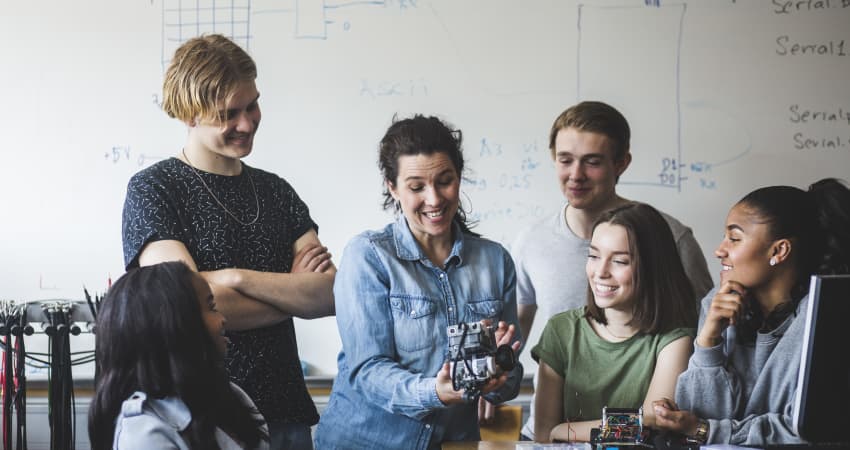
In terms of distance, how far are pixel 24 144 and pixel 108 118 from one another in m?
0.32

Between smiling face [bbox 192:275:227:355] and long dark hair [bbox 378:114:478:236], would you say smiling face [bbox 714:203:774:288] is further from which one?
smiling face [bbox 192:275:227:355]

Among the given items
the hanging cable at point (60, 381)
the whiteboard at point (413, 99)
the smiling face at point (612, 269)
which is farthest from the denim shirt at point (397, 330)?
the whiteboard at point (413, 99)

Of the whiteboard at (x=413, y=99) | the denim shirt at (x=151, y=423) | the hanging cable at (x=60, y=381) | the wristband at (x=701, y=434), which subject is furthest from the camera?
the whiteboard at (x=413, y=99)

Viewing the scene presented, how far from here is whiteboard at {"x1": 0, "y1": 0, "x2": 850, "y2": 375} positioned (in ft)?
11.0

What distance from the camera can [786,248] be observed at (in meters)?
2.05

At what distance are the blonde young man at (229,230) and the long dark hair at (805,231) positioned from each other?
1.05m

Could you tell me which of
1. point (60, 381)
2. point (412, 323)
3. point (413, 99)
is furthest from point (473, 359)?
point (413, 99)

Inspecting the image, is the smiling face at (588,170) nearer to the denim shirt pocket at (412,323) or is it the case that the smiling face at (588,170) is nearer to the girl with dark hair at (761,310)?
the girl with dark hair at (761,310)

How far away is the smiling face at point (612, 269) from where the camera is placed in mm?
2160

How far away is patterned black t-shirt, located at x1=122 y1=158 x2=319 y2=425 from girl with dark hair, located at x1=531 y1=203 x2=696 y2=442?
613 millimetres

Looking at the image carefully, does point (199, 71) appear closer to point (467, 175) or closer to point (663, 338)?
point (663, 338)

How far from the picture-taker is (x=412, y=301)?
2021 mm

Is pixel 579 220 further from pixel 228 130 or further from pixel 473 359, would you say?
pixel 228 130

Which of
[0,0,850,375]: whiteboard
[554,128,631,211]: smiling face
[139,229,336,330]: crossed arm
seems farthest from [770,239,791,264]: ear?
[0,0,850,375]: whiteboard
